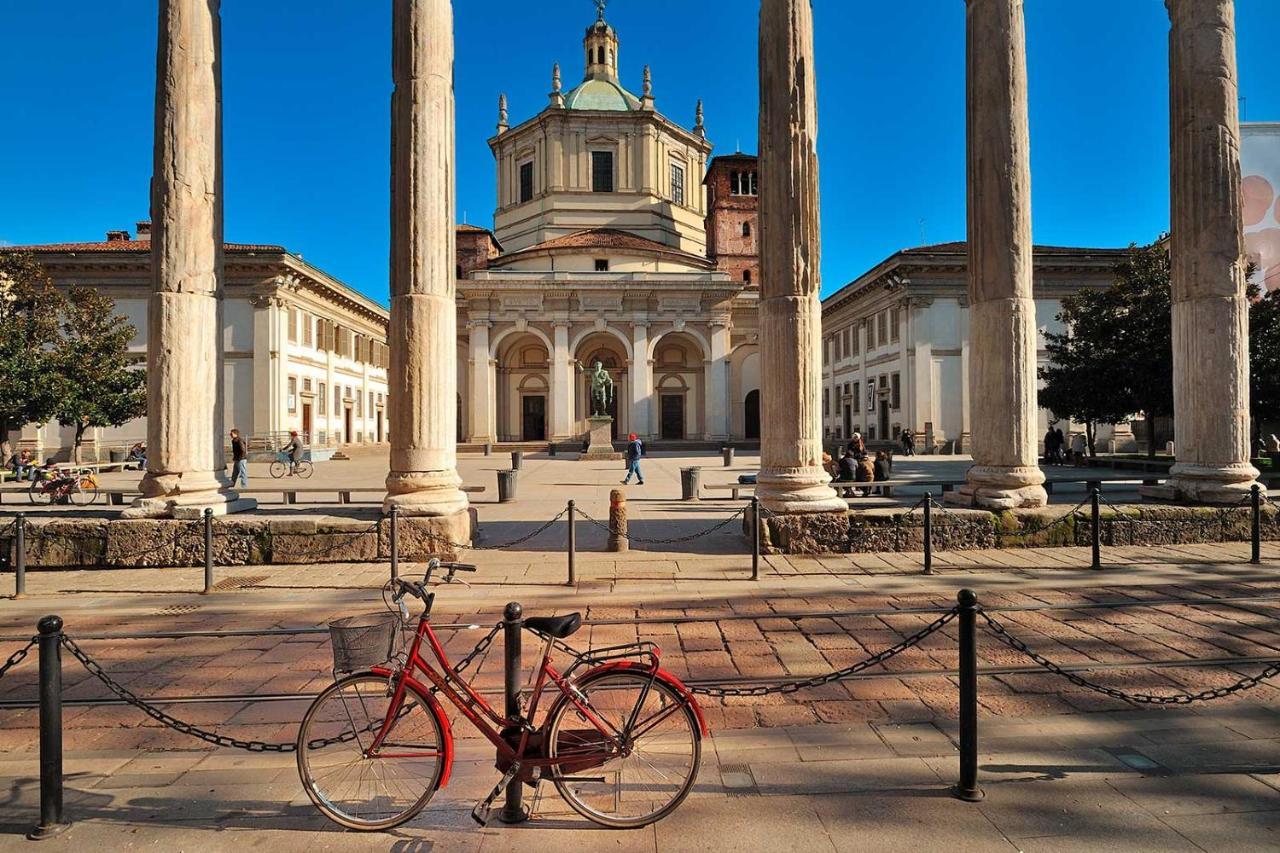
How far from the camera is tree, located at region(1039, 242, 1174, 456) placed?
68.0ft

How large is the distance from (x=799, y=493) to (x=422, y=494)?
4732 millimetres

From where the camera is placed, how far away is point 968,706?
123 inches

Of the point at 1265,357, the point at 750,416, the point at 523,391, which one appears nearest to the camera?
the point at 1265,357

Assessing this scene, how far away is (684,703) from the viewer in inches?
113

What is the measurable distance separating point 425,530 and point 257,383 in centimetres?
2778

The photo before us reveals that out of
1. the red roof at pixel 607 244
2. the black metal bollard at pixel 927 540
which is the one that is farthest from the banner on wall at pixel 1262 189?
the red roof at pixel 607 244

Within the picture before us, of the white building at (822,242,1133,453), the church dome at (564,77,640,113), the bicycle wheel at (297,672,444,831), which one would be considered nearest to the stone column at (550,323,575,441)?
the church dome at (564,77,640,113)

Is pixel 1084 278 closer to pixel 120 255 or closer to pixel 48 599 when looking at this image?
pixel 48 599

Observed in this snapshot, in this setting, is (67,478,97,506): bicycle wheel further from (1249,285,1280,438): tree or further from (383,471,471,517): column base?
(1249,285,1280,438): tree

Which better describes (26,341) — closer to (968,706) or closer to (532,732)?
(532,732)

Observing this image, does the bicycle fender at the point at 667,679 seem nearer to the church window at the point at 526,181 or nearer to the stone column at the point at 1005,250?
the stone column at the point at 1005,250

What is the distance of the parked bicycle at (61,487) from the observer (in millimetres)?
14742

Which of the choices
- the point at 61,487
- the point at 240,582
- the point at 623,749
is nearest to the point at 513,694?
the point at 623,749

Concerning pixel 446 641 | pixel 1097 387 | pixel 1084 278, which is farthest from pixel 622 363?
pixel 446 641
